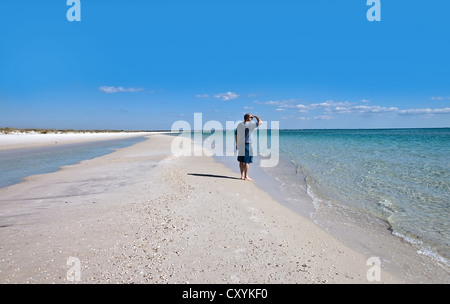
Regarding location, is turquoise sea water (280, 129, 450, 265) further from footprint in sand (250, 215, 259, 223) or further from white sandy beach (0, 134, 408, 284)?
footprint in sand (250, 215, 259, 223)

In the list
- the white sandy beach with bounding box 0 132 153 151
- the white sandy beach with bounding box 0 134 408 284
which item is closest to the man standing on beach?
the white sandy beach with bounding box 0 134 408 284

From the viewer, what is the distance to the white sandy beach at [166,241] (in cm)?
331

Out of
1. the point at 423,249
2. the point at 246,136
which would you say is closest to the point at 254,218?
the point at 423,249

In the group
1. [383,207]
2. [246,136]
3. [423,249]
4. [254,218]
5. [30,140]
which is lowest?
[423,249]

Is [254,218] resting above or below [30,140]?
below

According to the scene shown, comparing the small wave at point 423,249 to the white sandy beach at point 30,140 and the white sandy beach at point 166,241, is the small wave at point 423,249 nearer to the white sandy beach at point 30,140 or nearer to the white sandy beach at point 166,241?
the white sandy beach at point 166,241

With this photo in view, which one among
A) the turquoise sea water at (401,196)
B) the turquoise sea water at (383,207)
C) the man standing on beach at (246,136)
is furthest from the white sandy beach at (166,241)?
the man standing on beach at (246,136)

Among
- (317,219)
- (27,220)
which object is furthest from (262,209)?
(27,220)

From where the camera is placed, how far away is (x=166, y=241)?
4219mm

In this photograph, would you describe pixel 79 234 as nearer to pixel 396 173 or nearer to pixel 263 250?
pixel 263 250

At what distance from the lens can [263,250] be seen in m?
3.97

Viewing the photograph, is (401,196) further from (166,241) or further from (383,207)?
(166,241)

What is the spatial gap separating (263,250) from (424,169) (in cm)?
1260

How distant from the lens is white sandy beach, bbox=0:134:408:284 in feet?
10.9
